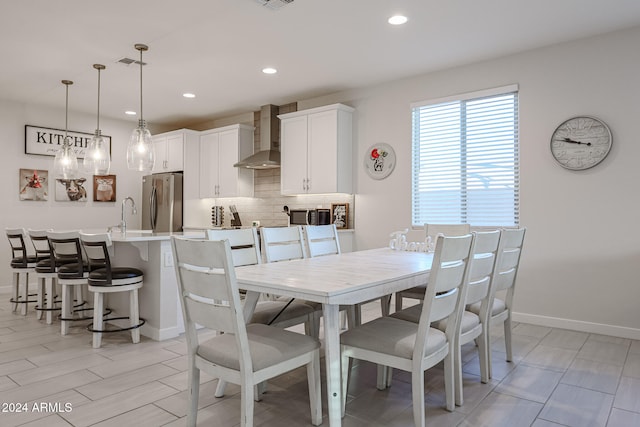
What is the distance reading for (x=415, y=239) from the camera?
4684 millimetres

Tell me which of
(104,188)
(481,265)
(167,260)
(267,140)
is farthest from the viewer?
(104,188)

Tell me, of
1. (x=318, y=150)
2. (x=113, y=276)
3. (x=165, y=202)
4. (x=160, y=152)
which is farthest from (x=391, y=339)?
(x=160, y=152)

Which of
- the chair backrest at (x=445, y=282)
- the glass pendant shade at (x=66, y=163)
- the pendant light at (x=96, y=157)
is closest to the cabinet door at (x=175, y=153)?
the glass pendant shade at (x=66, y=163)

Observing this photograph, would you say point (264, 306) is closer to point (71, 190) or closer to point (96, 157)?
point (96, 157)

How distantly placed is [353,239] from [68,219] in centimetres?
433

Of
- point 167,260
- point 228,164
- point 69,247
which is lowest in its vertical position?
point 167,260

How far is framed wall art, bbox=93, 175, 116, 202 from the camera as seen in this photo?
258 inches

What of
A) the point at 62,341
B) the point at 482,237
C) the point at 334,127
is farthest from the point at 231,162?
the point at 482,237

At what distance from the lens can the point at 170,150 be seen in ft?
22.1

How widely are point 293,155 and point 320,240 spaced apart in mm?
2402

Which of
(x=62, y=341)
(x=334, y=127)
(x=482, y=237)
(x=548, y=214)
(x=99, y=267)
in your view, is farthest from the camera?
(x=334, y=127)

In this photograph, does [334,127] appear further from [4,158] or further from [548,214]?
[4,158]

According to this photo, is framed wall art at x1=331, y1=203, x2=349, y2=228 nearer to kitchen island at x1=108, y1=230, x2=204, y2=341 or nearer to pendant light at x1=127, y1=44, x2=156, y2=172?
kitchen island at x1=108, y1=230, x2=204, y2=341

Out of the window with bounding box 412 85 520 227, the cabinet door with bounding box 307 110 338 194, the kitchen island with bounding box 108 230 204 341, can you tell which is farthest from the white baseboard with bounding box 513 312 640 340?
the kitchen island with bounding box 108 230 204 341
